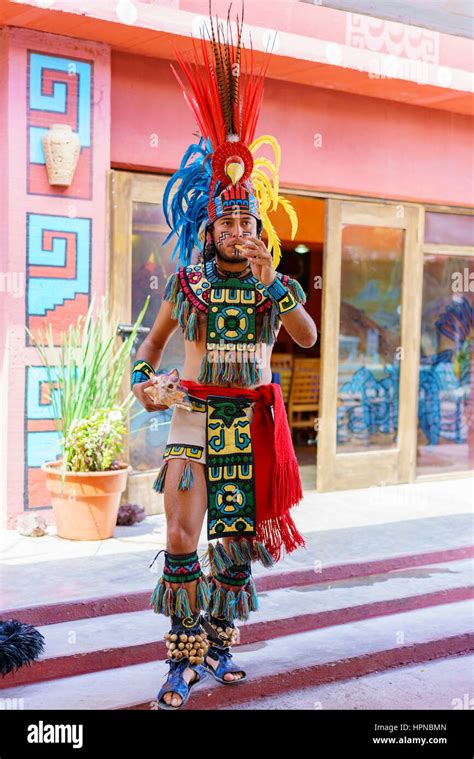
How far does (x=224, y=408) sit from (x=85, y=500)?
2.46 metres

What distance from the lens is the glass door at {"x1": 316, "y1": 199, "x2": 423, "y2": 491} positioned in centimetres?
764

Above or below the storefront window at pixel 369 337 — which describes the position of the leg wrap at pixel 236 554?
below

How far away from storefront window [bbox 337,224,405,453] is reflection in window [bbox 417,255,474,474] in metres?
0.39

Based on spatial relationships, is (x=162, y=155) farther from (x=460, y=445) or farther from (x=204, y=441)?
(x=460, y=445)

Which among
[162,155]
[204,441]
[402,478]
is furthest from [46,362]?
[402,478]

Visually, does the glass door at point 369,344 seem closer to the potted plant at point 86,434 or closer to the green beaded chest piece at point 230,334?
the potted plant at point 86,434

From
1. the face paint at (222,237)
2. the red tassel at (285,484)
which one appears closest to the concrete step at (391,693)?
the red tassel at (285,484)

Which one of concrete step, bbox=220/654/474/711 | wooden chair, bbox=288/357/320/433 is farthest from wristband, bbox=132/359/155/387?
wooden chair, bbox=288/357/320/433

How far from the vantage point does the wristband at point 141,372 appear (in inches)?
144

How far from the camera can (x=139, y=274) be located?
6559 millimetres

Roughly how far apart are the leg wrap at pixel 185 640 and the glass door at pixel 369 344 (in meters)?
4.19

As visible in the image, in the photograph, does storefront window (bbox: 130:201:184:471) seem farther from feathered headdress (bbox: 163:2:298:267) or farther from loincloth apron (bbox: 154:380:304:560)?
loincloth apron (bbox: 154:380:304:560)

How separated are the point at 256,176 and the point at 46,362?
2.47m

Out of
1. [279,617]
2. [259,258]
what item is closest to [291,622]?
[279,617]
